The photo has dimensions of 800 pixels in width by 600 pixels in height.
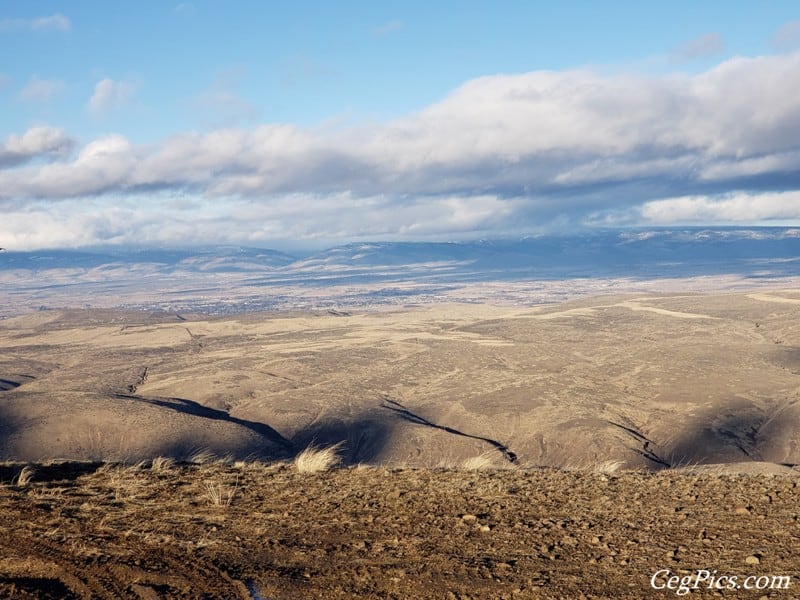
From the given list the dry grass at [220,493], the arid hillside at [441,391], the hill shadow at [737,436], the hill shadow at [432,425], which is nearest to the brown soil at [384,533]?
the dry grass at [220,493]

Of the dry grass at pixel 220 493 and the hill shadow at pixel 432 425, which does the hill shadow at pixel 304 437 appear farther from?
the dry grass at pixel 220 493

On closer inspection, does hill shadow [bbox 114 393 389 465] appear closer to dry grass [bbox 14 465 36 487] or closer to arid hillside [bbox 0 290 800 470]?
arid hillside [bbox 0 290 800 470]

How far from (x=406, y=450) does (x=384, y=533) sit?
47317mm

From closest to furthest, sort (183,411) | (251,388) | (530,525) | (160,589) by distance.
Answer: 1. (160,589)
2. (530,525)
3. (183,411)
4. (251,388)

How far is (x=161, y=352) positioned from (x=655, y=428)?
A: 79.5 m

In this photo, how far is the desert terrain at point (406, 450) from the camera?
27.1ft

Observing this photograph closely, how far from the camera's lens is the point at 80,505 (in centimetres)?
1075

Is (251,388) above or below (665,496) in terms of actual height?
below

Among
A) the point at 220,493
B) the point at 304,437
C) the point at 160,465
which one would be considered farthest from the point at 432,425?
the point at 220,493

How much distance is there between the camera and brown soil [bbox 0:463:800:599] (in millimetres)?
7777

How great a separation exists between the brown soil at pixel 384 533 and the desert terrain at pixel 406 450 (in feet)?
0.15

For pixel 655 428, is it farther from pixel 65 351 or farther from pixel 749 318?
pixel 65 351

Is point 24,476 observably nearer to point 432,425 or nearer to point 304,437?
point 304,437

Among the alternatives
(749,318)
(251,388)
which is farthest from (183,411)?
(749,318)
